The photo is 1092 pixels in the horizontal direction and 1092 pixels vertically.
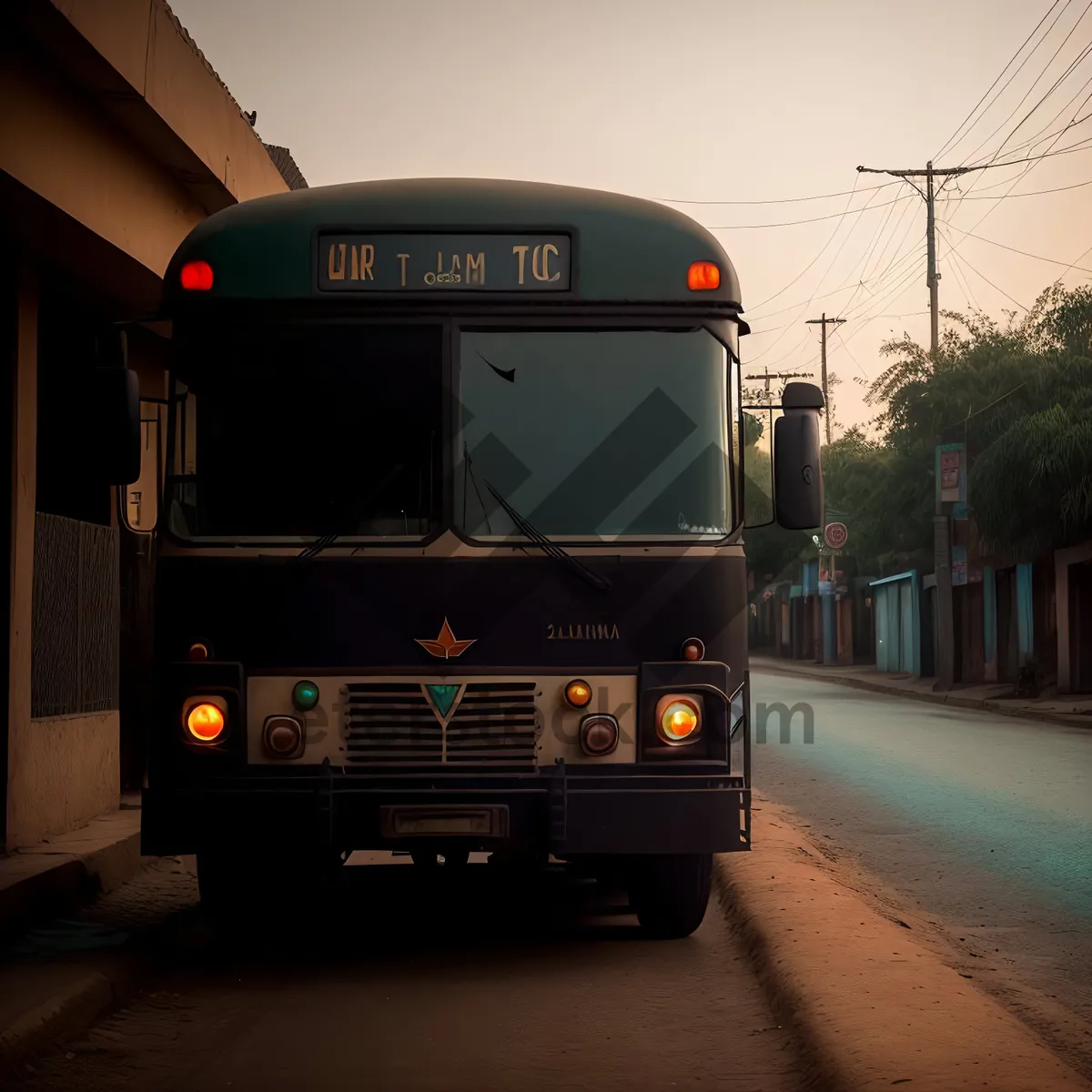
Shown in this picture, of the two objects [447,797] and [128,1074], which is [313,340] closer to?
[447,797]

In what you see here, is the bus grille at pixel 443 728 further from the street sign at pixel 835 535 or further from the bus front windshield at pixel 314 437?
the street sign at pixel 835 535

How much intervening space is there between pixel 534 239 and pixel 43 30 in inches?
130

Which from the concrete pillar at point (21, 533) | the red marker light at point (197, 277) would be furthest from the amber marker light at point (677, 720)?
the concrete pillar at point (21, 533)

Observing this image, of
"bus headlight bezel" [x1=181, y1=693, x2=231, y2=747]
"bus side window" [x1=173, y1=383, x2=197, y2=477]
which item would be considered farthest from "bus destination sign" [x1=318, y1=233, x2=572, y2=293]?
"bus headlight bezel" [x1=181, y1=693, x2=231, y2=747]

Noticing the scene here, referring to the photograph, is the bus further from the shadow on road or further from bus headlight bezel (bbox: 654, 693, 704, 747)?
the shadow on road

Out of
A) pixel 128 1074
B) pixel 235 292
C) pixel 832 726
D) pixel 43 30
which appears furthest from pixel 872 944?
pixel 832 726

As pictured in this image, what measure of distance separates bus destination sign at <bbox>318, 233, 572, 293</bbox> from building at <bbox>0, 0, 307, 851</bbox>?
2350mm

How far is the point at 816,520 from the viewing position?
7.19 metres

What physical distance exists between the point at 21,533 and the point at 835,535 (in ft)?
141

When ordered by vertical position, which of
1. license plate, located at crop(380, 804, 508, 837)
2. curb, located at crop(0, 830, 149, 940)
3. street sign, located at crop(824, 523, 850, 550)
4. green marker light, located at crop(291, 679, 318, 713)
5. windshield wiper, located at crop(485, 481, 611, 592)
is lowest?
curb, located at crop(0, 830, 149, 940)

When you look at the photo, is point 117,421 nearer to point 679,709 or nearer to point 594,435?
point 594,435

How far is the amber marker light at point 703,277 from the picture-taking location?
7.03 meters

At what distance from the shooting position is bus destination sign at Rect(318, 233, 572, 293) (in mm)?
6922

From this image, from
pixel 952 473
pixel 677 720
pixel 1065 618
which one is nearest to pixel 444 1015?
pixel 677 720
